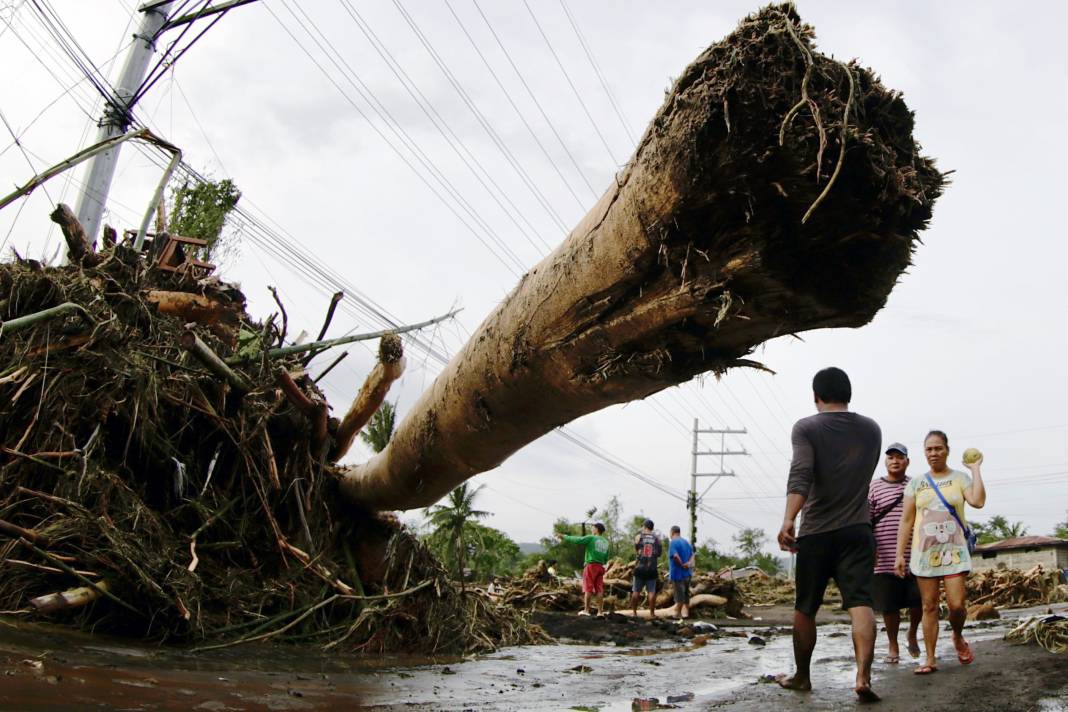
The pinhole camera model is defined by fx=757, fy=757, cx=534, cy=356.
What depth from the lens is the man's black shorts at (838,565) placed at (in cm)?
360

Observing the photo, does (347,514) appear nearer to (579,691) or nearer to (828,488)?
(579,691)

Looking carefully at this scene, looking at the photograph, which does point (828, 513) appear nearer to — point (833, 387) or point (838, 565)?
point (838, 565)

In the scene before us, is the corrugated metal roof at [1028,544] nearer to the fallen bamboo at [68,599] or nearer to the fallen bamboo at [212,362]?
the fallen bamboo at [212,362]

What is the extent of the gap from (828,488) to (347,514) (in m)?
3.97

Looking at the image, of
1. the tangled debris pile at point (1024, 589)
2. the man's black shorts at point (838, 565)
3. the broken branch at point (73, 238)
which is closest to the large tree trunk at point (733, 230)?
the man's black shorts at point (838, 565)

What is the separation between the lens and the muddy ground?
2814 millimetres

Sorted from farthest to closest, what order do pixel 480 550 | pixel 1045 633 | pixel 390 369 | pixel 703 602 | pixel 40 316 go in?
pixel 703 602
pixel 480 550
pixel 390 369
pixel 1045 633
pixel 40 316

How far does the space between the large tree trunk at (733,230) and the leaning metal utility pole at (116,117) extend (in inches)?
287

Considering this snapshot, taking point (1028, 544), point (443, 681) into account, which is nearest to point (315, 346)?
point (443, 681)

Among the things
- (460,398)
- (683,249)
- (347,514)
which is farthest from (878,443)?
(347,514)

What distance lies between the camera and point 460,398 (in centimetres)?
406

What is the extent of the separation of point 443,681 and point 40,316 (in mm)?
2979

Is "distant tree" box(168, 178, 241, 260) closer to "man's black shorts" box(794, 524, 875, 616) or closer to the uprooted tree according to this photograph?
the uprooted tree

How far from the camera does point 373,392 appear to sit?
5.85 metres
